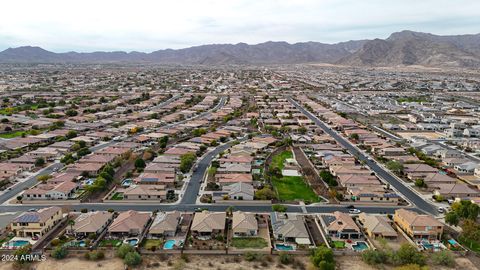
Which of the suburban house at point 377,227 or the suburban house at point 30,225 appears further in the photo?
the suburban house at point 377,227

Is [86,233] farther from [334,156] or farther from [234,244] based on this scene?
[334,156]

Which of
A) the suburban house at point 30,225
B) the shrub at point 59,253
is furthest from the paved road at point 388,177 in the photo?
the suburban house at point 30,225

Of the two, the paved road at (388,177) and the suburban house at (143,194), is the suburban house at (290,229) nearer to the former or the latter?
the suburban house at (143,194)

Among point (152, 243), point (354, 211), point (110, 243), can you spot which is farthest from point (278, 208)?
point (110, 243)

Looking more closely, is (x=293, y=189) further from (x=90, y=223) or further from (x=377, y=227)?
(x=90, y=223)

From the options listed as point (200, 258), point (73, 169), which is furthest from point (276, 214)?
point (73, 169)
